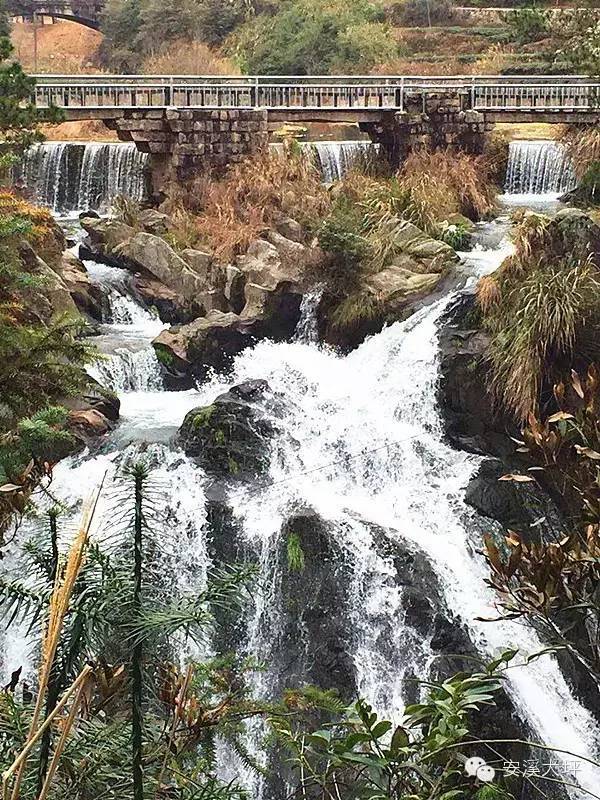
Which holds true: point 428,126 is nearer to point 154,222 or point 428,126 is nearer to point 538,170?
point 538,170

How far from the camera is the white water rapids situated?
8.54 metres

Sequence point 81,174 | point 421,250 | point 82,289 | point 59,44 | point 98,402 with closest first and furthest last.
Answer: point 98,402
point 421,250
point 82,289
point 81,174
point 59,44

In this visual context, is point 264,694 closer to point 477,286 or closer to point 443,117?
point 477,286

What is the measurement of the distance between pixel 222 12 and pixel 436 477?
87.3 feet

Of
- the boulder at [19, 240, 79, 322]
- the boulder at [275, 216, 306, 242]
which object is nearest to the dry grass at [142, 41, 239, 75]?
the boulder at [275, 216, 306, 242]

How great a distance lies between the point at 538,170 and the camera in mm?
19031

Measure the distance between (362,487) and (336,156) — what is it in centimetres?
1055

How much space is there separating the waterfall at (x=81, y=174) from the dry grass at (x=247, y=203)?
3848mm

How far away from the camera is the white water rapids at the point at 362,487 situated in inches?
336

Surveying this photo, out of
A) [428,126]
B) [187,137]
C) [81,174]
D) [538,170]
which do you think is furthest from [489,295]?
[81,174]

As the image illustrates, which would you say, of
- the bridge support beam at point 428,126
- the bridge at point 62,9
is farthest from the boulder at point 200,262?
the bridge at point 62,9

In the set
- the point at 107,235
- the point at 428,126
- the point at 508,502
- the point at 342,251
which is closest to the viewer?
the point at 508,502

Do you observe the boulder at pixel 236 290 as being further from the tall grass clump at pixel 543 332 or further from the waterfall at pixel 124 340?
the tall grass clump at pixel 543 332

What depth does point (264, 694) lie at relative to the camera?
853 centimetres
